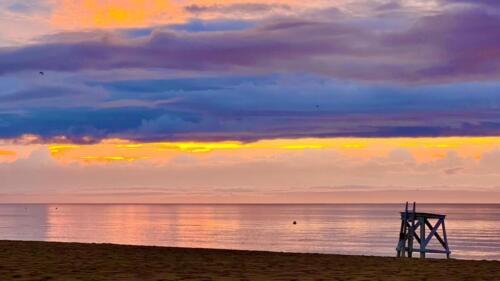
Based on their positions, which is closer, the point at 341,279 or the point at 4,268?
the point at 341,279

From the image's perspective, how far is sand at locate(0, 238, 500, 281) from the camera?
16.9 metres

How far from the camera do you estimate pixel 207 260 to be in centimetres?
2223

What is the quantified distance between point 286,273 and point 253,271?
37.4 inches

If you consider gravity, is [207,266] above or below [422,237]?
below

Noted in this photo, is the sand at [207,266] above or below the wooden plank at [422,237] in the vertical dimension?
below

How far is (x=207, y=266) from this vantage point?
65.5 ft

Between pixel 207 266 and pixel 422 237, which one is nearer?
pixel 207 266

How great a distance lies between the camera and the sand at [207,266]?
16.9 m

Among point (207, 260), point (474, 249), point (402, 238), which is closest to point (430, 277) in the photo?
point (207, 260)

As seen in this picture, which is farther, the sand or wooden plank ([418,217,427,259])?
wooden plank ([418,217,427,259])

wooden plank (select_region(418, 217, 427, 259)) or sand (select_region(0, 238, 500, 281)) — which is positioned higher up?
wooden plank (select_region(418, 217, 427, 259))

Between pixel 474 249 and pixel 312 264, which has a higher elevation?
pixel 474 249

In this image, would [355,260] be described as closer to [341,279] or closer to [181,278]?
[341,279]

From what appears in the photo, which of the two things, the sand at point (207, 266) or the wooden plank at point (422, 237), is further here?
the wooden plank at point (422, 237)
